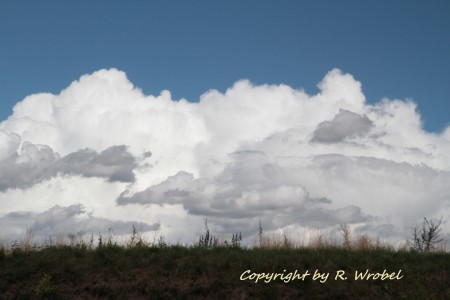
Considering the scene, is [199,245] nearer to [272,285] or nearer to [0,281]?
[272,285]

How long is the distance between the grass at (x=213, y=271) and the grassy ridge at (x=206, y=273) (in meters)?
0.04

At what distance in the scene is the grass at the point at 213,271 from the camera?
19156mm

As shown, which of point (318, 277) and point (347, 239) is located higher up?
point (347, 239)

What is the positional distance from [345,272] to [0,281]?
13.7m

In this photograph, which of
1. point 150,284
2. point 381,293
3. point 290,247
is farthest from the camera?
point 290,247

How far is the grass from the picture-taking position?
62.8 feet

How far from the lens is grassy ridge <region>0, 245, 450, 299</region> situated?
19.1 meters

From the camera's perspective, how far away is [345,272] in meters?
20.2

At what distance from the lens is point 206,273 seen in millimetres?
20547

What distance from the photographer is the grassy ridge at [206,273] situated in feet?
62.7

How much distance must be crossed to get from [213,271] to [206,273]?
283 millimetres

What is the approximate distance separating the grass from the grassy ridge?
36 millimetres

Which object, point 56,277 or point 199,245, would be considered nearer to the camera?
point 56,277

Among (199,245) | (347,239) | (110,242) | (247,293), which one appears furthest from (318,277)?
(110,242)
